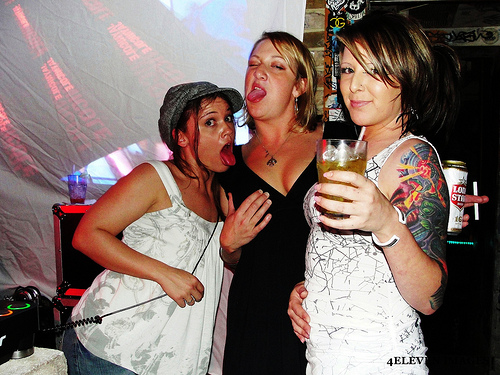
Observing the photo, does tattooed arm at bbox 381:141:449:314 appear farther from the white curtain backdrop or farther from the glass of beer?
the white curtain backdrop

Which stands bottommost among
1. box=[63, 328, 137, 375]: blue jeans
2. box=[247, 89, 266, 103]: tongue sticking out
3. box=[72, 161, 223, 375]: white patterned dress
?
box=[63, 328, 137, 375]: blue jeans

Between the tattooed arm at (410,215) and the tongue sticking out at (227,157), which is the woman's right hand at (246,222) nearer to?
the tongue sticking out at (227,157)

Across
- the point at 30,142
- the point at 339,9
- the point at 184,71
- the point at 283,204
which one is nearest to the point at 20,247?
the point at 30,142

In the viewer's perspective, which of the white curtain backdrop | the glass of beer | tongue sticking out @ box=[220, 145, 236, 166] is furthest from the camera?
the white curtain backdrop

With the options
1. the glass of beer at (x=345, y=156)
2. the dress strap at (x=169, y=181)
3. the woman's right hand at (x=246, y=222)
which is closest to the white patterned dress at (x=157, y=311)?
the dress strap at (x=169, y=181)

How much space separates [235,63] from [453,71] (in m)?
1.65

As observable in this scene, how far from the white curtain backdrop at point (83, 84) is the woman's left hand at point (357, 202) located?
1986mm

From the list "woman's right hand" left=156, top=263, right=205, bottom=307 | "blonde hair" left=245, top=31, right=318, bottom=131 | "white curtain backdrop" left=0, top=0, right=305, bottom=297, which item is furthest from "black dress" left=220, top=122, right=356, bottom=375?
"white curtain backdrop" left=0, top=0, right=305, bottom=297

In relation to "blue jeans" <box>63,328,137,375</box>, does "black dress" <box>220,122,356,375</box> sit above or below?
above

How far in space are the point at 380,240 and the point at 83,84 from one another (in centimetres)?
268

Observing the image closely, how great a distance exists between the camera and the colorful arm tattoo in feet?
3.18

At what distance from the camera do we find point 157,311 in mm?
1630

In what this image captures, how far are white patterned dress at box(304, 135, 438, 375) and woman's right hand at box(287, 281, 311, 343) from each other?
6 centimetres

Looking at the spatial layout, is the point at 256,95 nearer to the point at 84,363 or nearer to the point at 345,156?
the point at 345,156
